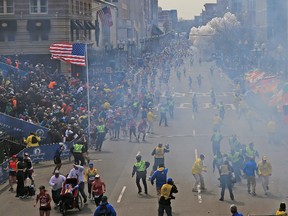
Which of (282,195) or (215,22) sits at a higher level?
(215,22)

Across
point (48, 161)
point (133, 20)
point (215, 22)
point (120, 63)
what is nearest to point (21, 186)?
point (48, 161)

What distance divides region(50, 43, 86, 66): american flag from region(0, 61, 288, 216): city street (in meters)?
3.70

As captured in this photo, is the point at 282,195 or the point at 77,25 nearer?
the point at 282,195

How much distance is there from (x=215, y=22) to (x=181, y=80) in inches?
2430

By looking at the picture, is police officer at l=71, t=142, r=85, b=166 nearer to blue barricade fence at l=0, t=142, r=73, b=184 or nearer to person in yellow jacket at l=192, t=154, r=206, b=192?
blue barricade fence at l=0, t=142, r=73, b=184

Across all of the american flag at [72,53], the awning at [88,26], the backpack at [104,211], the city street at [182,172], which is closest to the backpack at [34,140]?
the city street at [182,172]

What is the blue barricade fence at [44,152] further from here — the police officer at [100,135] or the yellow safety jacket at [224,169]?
the yellow safety jacket at [224,169]

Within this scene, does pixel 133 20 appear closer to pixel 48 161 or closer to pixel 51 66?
pixel 51 66

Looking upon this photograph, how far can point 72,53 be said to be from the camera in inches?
1188

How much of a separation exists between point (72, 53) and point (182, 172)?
988 cm

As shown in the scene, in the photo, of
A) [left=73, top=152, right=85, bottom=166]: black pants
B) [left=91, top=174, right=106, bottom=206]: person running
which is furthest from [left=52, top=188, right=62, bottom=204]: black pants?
[left=73, top=152, right=85, bottom=166]: black pants

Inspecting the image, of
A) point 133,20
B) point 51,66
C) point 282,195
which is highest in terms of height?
point 133,20

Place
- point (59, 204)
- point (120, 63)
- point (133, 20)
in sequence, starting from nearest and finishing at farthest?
point (59, 204), point (120, 63), point (133, 20)

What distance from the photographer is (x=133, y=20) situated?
10919cm
